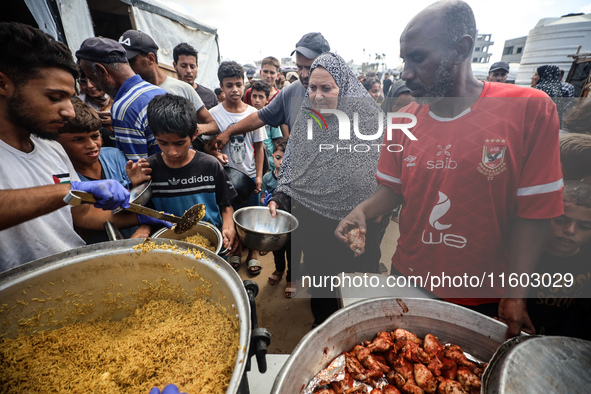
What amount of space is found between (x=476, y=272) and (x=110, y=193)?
214 centimetres

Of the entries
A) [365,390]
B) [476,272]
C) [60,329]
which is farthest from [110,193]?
[476,272]

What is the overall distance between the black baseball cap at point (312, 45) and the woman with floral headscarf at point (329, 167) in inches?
29.2

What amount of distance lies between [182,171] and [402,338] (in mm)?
2019

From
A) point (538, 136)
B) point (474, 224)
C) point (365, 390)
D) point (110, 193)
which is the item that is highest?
point (538, 136)

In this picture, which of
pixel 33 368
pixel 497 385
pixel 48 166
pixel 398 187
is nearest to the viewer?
pixel 497 385

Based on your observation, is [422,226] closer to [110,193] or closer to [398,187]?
[398,187]

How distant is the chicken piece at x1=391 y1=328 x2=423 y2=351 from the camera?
1.18 m

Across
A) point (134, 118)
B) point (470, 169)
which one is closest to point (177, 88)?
point (134, 118)

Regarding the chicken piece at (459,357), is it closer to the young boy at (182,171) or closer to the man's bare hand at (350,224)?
the man's bare hand at (350,224)

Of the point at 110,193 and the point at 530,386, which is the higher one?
the point at 110,193

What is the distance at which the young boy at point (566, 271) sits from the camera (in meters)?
1.38

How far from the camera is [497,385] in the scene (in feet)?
2.42

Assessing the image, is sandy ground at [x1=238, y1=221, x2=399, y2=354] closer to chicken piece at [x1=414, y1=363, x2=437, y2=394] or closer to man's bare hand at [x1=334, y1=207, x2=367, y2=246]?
man's bare hand at [x1=334, y1=207, x2=367, y2=246]

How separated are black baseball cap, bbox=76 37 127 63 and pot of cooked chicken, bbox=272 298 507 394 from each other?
9.48 ft
